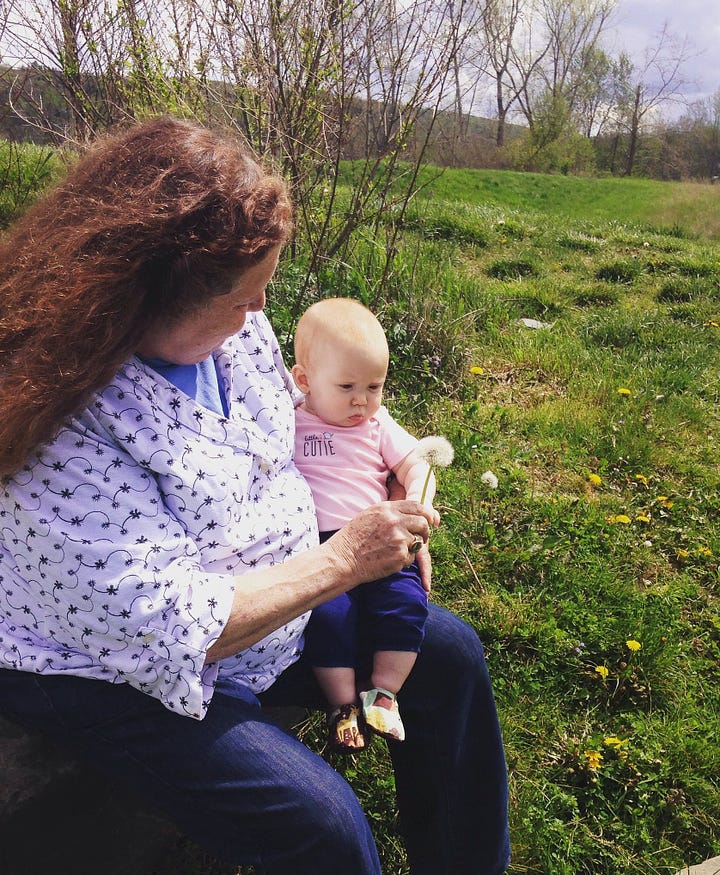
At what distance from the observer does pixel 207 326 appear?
1456 mm

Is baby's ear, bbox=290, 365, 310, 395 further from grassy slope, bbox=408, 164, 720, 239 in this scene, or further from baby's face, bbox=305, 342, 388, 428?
grassy slope, bbox=408, 164, 720, 239

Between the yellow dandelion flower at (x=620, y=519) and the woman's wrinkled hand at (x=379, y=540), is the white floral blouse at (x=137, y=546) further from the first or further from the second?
the yellow dandelion flower at (x=620, y=519)

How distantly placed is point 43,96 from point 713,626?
4.53 m

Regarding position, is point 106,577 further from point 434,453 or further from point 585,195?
point 585,195

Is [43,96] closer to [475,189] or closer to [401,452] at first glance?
[401,452]

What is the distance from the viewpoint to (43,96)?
455 cm

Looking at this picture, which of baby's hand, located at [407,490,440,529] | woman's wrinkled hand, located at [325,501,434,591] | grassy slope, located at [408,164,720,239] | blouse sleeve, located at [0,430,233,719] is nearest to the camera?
blouse sleeve, located at [0,430,233,719]

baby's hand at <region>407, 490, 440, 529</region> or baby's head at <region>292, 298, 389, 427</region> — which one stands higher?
baby's head at <region>292, 298, 389, 427</region>

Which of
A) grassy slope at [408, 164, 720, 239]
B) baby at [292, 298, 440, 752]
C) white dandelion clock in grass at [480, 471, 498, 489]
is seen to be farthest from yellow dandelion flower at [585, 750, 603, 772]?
grassy slope at [408, 164, 720, 239]

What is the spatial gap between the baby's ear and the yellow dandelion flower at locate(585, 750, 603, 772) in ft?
4.34

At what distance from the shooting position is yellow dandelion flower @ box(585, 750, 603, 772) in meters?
2.19

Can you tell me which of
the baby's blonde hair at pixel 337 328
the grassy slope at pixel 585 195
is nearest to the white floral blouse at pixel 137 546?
the baby's blonde hair at pixel 337 328

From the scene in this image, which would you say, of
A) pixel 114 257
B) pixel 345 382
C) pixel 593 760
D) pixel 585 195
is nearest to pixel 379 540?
pixel 345 382

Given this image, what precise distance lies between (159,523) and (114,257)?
455 millimetres
